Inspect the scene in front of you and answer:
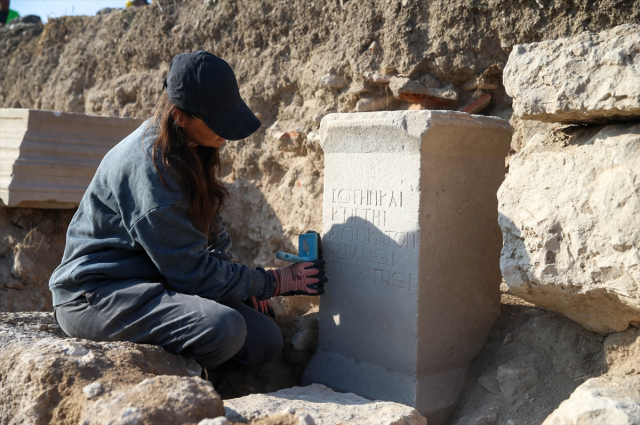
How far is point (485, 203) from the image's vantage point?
9.03 ft

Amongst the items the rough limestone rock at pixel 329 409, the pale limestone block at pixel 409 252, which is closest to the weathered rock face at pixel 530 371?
the pale limestone block at pixel 409 252

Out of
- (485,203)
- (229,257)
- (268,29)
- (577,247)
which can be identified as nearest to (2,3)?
(268,29)

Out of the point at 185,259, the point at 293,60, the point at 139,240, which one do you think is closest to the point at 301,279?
the point at 185,259

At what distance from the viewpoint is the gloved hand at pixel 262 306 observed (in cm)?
287

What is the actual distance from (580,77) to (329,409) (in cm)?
150

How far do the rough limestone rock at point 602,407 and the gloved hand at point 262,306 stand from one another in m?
1.45

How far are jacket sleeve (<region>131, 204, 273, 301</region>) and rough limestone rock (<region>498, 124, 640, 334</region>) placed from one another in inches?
43.5

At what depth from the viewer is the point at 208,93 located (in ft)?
7.40

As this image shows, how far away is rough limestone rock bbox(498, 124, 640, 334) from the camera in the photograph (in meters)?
2.01

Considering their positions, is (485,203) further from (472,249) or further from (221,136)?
(221,136)

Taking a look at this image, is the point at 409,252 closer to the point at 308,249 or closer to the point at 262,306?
the point at 308,249

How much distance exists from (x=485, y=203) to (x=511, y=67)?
696mm

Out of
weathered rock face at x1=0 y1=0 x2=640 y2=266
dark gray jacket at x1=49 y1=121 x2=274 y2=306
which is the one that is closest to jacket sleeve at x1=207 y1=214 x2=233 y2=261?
dark gray jacket at x1=49 y1=121 x2=274 y2=306

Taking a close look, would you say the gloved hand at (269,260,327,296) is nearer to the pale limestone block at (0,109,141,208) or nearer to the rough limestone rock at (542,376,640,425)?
the rough limestone rock at (542,376,640,425)
